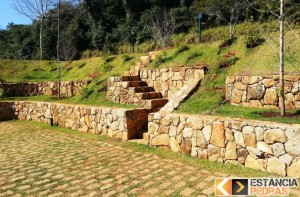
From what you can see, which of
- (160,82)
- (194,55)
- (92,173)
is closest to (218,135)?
(92,173)

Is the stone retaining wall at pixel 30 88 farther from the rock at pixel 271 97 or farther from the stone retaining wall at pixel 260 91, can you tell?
the rock at pixel 271 97

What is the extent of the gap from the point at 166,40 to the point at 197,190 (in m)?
15.9

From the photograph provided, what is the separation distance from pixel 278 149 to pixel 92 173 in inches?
142

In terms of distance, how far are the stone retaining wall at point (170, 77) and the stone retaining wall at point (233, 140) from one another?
8.78 feet

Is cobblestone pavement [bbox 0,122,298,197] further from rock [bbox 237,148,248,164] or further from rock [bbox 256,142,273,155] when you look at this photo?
rock [bbox 256,142,273,155]

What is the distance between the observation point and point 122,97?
10312 mm

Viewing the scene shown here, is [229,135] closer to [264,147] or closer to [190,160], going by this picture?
[264,147]

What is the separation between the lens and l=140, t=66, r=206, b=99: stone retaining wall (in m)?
9.27

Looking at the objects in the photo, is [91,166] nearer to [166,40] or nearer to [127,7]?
[166,40]

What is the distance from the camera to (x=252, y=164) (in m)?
5.41

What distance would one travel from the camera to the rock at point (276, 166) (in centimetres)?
497

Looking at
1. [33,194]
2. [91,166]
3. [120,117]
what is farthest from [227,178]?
[120,117]

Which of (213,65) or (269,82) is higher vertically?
(213,65)

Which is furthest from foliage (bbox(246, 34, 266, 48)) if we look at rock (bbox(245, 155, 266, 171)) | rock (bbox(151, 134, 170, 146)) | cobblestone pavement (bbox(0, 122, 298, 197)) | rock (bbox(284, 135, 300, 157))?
cobblestone pavement (bbox(0, 122, 298, 197))
